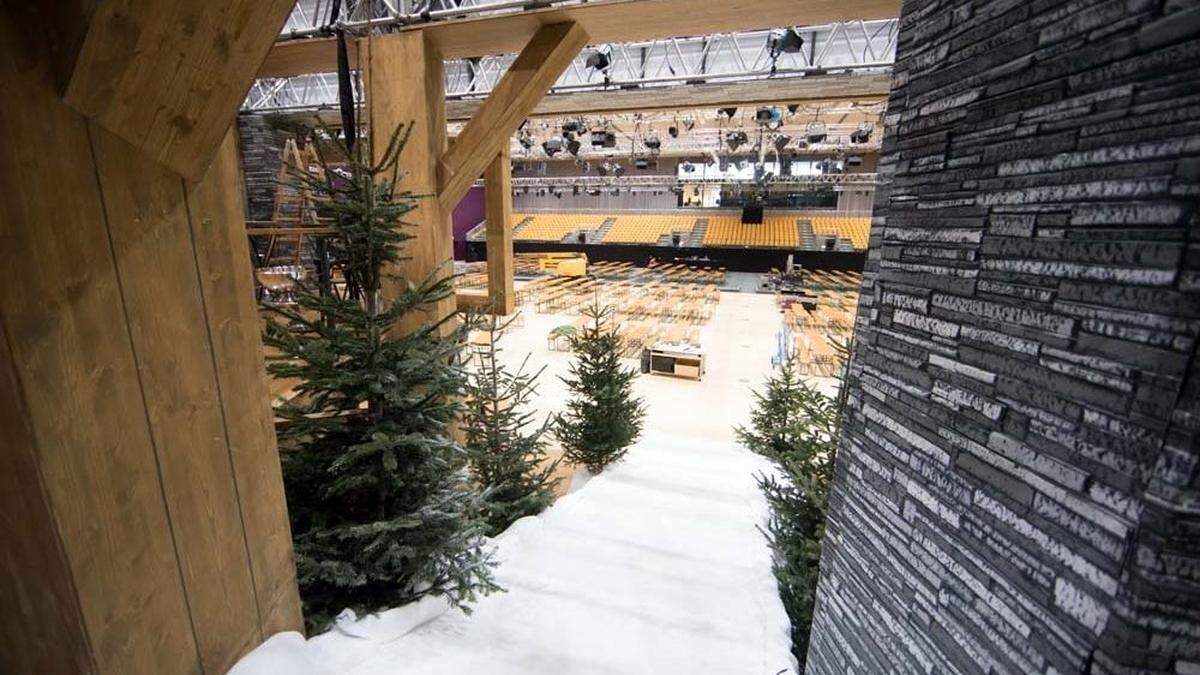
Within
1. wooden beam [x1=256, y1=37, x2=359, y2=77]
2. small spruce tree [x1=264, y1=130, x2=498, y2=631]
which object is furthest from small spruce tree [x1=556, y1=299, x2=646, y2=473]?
wooden beam [x1=256, y1=37, x2=359, y2=77]

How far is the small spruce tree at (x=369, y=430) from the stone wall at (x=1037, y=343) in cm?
163

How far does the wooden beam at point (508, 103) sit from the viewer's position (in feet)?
6.56

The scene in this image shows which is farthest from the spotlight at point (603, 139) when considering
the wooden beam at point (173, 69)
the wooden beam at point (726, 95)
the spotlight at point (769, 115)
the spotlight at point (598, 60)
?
the wooden beam at point (173, 69)

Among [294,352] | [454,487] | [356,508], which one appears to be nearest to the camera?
[294,352]

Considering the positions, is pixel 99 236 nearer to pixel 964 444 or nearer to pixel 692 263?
pixel 964 444

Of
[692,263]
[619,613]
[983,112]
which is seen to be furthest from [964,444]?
[692,263]

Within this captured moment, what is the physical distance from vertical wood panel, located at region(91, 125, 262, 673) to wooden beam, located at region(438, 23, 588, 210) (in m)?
1.28

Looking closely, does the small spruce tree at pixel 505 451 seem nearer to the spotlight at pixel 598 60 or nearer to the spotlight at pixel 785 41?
the spotlight at pixel 598 60

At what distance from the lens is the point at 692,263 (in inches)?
889

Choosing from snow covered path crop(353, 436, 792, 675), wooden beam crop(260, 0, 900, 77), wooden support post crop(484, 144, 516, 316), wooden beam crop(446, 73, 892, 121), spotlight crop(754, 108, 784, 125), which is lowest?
snow covered path crop(353, 436, 792, 675)

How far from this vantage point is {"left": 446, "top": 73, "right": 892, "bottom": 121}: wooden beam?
3490 millimetres

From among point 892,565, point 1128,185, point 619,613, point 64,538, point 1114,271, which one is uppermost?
point 1128,185

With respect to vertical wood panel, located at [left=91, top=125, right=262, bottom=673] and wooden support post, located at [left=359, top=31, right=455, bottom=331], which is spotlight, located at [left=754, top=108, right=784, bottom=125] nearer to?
wooden support post, located at [left=359, top=31, right=455, bottom=331]

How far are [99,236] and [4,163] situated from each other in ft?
0.58
